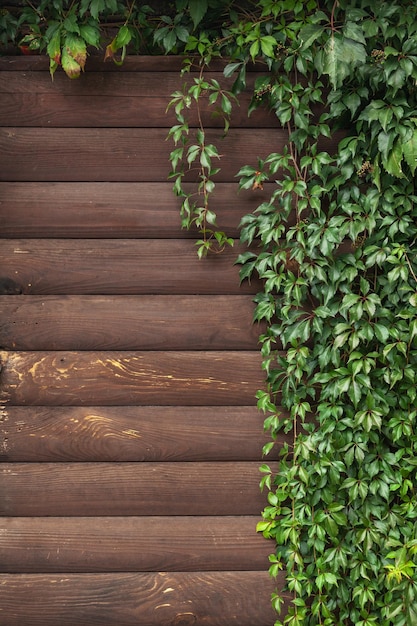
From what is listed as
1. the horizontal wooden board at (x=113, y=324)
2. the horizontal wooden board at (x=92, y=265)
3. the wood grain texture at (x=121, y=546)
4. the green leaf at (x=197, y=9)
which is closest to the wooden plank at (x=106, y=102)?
the green leaf at (x=197, y=9)

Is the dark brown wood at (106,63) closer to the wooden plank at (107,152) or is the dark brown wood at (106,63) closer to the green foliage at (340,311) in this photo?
the green foliage at (340,311)

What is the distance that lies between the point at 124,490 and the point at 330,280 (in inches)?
39.5

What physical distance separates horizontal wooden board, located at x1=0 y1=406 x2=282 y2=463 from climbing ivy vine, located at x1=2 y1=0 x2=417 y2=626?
191mm

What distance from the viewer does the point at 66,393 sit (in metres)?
2.15

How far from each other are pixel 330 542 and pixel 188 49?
1.74m

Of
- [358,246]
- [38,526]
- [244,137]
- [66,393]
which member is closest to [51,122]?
[244,137]

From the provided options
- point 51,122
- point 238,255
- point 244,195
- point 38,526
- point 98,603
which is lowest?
point 98,603

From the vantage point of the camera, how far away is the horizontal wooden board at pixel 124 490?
6.96ft

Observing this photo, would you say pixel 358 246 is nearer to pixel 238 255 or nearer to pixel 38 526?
pixel 238 255

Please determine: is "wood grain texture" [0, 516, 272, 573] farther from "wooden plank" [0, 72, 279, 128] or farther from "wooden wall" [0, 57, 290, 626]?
"wooden plank" [0, 72, 279, 128]

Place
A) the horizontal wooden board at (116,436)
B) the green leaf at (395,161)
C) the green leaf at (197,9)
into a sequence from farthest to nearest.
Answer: the horizontal wooden board at (116,436) → the green leaf at (197,9) → the green leaf at (395,161)

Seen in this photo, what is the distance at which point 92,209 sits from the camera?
2166 millimetres

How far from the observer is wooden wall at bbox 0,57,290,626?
211 centimetres

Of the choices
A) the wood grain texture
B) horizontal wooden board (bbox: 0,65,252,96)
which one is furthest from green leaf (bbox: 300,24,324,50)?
the wood grain texture
